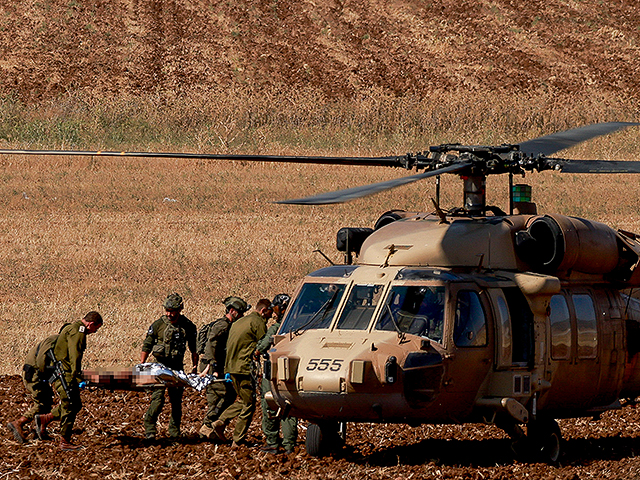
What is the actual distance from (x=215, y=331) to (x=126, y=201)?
68.5 feet

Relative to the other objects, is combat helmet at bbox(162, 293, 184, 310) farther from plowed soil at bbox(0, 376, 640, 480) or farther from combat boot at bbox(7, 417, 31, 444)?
combat boot at bbox(7, 417, 31, 444)

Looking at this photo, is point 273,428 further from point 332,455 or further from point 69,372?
point 69,372

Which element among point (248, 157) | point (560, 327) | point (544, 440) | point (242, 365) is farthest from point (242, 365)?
point (560, 327)

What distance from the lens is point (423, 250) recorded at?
37.8 feet

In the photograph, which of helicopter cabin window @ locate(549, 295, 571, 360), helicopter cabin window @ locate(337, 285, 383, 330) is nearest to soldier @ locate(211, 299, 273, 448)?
helicopter cabin window @ locate(337, 285, 383, 330)

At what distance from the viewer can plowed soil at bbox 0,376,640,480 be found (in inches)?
432

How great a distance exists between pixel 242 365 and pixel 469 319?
3.08 m

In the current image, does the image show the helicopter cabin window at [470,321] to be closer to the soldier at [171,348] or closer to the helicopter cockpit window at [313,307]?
the helicopter cockpit window at [313,307]

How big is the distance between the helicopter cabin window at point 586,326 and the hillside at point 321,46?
1351 inches

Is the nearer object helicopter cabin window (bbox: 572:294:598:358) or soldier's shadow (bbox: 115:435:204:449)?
helicopter cabin window (bbox: 572:294:598:358)

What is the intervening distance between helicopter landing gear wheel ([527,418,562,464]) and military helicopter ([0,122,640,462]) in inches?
0.6

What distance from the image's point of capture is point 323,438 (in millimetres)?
11672

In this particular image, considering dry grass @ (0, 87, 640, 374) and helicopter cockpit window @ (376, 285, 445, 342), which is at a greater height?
dry grass @ (0, 87, 640, 374)

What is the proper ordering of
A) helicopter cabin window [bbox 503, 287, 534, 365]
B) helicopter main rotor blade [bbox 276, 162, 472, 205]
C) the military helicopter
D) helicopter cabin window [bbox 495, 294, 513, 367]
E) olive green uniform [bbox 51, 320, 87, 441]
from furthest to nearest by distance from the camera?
olive green uniform [bbox 51, 320, 87, 441] < helicopter cabin window [bbox 503, 287, 534, 365] < helicopter cabin window [bbox 495, 294, 513, 367] < the military helicopter < helicopter main rotor blade [bbox 276, 162, 472, 205]
